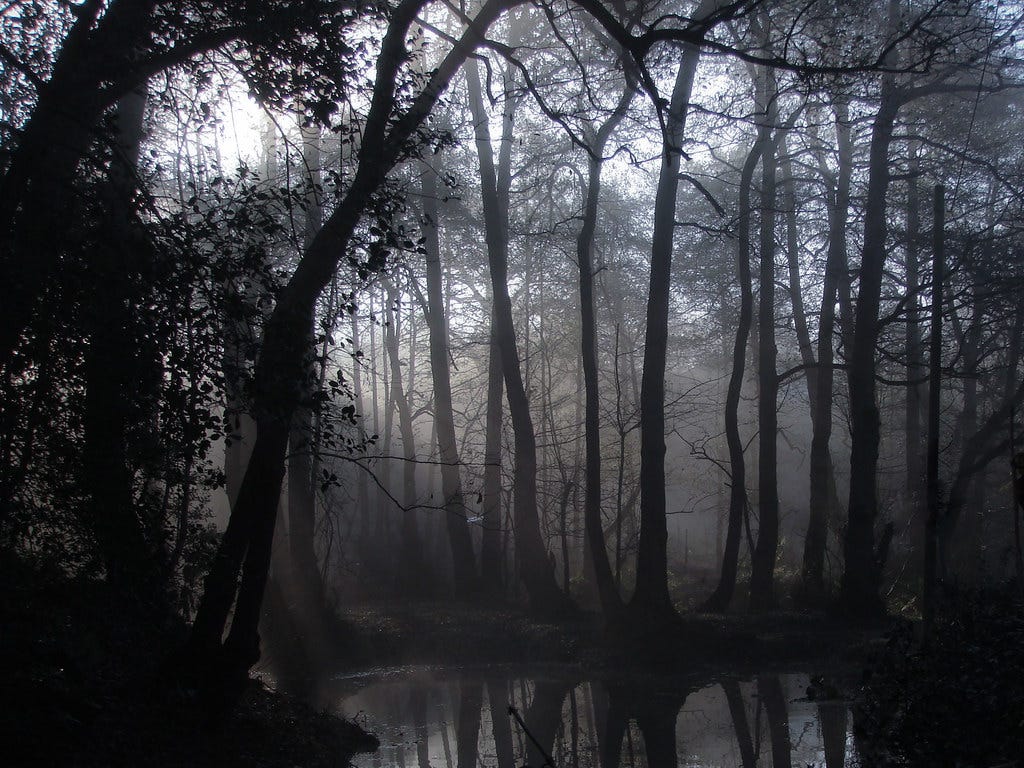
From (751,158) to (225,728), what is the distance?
57.1 ft

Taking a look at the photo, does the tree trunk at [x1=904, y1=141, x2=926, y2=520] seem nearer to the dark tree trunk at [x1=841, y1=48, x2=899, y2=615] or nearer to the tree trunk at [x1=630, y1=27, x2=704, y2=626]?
the dark tree trunk at [x1=841, y1=48, x2=899, y2=615]

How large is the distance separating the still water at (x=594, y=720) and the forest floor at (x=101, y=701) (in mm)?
1949

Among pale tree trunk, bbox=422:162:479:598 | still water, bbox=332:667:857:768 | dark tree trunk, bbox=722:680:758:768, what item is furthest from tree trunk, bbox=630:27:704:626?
pale tree trunk, bbox=422:162:479:598

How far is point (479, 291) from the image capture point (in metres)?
33.9

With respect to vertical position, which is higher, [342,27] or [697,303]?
[697,303]

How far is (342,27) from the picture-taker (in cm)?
901

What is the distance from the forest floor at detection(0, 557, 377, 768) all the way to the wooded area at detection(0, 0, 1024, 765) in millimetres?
263

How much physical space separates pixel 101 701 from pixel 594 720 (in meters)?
7.87

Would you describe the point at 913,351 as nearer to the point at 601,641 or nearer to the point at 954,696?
the point at 601,641

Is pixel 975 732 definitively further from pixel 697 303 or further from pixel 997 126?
pixel 697 303

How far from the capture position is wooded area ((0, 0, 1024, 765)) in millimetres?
7812

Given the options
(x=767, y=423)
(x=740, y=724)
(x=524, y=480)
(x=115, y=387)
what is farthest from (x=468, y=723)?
(x=767, y=423)

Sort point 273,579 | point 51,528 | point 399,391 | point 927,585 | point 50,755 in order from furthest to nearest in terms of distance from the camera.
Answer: point 399,391 < point 273,579 < point 927,585 < point 51,528 < point 50,755

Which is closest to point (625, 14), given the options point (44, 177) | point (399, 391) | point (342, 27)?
point (342, 27)
